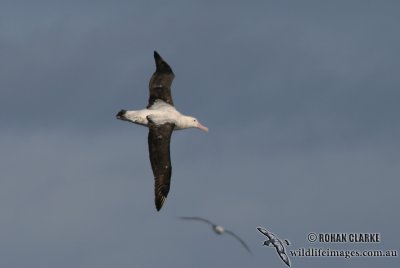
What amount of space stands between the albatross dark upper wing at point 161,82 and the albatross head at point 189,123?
0.79m

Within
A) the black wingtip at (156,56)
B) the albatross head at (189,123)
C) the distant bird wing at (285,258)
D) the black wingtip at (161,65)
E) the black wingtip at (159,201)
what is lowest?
the distant bird wing at (285,258)

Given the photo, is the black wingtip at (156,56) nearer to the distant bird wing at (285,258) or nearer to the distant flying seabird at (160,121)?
the distant flying seabird at (160,121)

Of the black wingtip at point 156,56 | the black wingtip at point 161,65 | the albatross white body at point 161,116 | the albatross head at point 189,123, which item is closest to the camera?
the albatross white body at point 161,116

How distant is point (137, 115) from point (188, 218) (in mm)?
11481

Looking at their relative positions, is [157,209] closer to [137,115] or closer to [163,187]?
[163,187]

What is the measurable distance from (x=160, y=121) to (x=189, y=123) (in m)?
1.89

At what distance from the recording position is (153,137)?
1455 inches

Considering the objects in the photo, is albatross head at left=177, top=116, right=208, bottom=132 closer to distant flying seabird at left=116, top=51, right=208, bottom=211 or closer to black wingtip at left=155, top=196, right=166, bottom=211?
distant flying seabird at left=116, top=51, right=208, bottom=211

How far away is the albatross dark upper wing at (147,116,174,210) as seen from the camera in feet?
119

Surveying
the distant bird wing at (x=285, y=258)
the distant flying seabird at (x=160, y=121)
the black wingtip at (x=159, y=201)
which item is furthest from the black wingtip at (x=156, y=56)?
the distant bird wing at (x=285, y=258)

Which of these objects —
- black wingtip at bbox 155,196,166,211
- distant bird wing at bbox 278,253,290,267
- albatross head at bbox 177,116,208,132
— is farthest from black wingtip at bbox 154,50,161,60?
distant bird wing at bbox 278,253,290,267

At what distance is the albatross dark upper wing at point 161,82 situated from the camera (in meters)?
38.7

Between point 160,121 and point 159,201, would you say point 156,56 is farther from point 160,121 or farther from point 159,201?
point 159,201

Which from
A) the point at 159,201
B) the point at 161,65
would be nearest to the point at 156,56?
the point at 161,65
